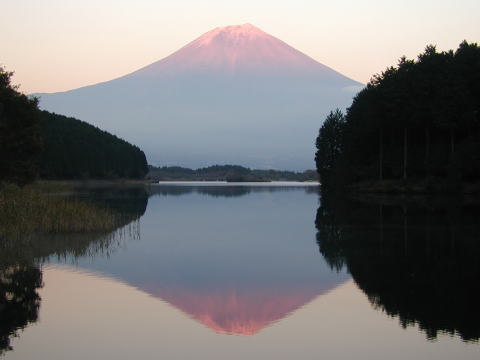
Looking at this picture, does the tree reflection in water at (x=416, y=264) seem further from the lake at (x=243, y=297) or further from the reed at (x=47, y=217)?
the reed at (x=47, y=217)

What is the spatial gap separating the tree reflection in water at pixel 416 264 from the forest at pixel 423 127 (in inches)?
1061

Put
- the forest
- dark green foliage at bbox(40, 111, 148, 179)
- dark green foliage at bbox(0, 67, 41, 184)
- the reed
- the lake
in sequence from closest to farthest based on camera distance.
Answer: the lake, the reed, dark green foliage at bbox(0, 67, 41, 184), the forest, dark green foliage at bbox(40, 111, 148, 179)

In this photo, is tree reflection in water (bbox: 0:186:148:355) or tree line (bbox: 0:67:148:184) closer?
tree reflection in water (bbox: 0:186:148:355)

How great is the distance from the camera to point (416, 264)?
16.2 metres

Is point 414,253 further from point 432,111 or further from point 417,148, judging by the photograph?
point 417,148

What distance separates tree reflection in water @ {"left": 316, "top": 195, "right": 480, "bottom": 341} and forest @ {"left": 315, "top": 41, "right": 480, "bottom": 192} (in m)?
26.9

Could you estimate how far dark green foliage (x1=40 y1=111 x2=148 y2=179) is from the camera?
4906 inches

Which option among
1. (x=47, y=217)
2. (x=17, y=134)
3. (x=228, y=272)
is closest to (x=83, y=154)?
(x=17, y=134)

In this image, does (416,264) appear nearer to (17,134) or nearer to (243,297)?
(243,297)

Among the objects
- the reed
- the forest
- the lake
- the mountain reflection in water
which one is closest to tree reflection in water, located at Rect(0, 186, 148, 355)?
the lake

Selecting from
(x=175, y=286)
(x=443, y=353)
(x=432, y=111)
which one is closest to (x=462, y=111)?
(x=432, y=111)

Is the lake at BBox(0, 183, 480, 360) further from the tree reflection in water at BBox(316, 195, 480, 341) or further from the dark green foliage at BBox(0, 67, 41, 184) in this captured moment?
the dark green foliage at BBox(0, 67, 41, 184)

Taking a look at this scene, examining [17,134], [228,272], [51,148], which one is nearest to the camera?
[228,272]

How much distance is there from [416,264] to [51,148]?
381 ft
